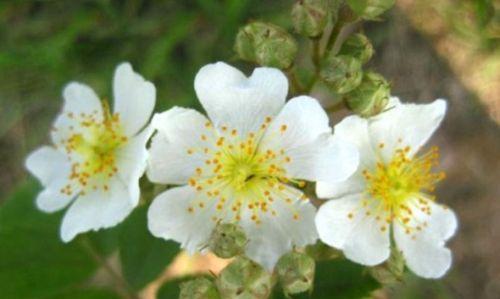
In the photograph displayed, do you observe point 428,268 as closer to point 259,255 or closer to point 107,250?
point 259,255

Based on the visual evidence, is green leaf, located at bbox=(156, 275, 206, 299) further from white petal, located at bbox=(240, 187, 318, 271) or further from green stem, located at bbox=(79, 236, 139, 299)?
white petal, located at bbox=(240, 187, 318, 271)

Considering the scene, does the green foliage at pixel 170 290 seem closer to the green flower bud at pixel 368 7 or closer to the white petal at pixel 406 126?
the white petal at pixel 406 126

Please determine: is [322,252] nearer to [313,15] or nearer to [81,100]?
[313,15]

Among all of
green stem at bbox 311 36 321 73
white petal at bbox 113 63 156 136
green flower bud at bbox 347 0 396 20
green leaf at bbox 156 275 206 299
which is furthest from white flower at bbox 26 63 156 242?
green flower bud at bbox 347 0 396 20

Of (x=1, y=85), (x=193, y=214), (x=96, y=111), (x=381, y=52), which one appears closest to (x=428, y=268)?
(x=193, y=214)

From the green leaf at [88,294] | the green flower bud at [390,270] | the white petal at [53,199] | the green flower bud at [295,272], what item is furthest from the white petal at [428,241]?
the white petal at [53,199]

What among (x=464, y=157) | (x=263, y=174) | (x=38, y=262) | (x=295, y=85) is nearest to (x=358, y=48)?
(x=295, y=85)
